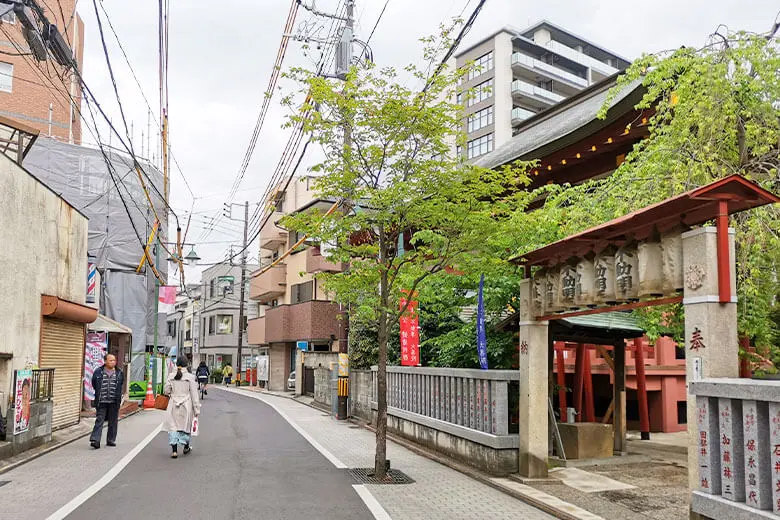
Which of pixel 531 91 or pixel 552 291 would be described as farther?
pixel 531 91

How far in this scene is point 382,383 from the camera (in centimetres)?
1124

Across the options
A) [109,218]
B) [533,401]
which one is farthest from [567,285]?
[109,218]

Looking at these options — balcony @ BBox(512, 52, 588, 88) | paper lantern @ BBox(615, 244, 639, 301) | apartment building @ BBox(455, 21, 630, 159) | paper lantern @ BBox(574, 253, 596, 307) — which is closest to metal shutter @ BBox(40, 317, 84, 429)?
paper lantern @ BBox(574, 253, 596, 307)

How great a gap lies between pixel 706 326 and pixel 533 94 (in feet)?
189

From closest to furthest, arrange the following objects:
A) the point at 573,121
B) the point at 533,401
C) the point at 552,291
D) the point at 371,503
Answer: the point at 371,503, the point at 552,291, the point at 533,401, the point at 573,121

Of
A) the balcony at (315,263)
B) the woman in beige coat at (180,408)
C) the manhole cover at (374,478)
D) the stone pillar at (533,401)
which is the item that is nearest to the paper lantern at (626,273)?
the stone pillar at (533,401)

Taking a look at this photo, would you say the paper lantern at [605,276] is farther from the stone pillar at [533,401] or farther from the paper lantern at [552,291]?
the stone pillar at [533,401]

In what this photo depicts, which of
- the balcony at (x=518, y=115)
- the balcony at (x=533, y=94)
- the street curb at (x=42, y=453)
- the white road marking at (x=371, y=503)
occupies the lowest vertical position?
the street curb at (x=42, y=453)

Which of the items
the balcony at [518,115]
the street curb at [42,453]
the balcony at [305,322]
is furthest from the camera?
the balcony at [518,115]

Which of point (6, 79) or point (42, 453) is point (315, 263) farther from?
point (42, 453)

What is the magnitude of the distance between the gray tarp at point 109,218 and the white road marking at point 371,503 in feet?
72.9

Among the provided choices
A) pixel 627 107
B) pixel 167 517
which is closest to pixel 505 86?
pixel 627 107

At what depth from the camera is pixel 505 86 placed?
60.4 metres

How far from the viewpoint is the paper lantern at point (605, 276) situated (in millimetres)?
8508
